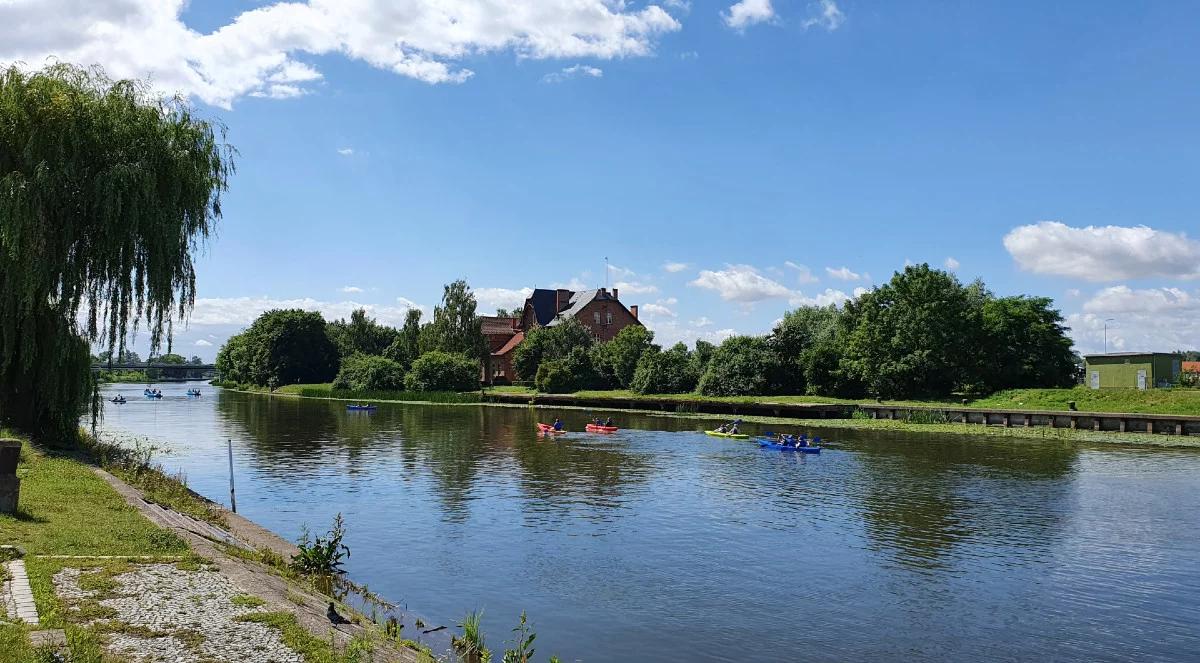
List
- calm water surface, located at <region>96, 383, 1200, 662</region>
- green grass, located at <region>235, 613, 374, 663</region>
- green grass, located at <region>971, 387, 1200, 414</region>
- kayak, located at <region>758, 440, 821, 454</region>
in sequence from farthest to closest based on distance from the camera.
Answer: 1. green grass, located at <region>971, 387, 1200, 414</region>
2. kayak, located at <region>758, 440, 821, 454</region>
3. calm water surface, located at <region>96, 383, 1200, 662</region>
4. green grass, located at <region>235, 613, 374, 663</region>

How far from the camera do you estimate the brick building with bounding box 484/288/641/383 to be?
4727 inches

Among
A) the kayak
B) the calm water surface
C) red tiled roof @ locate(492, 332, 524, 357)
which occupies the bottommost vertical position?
the calm water surface

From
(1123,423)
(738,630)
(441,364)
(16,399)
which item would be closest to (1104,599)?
(738,630)

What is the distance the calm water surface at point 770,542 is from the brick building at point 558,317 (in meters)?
73.5

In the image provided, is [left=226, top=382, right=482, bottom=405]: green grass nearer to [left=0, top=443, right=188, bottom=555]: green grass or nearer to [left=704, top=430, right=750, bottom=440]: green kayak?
[left=704, top=430, right=750, bottom=440]: green kayak

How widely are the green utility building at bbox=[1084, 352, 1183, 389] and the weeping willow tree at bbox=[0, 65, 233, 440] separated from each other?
220 ft

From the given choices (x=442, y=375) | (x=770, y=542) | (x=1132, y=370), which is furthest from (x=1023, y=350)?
(x=442, y=375)

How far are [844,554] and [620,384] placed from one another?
251ft

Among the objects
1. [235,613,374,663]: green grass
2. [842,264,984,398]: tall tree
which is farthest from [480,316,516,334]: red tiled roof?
[235,613,374,663]: green grass

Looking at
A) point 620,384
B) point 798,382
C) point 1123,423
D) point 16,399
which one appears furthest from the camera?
point 620,384

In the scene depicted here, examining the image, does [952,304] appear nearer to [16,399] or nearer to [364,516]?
[364,516]

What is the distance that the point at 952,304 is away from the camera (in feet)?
236

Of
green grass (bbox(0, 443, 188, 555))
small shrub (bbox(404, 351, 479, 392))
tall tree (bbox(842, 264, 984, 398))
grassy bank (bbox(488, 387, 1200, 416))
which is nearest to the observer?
green grass (bbox(0, 443, 188, 555))

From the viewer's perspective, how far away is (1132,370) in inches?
2559
